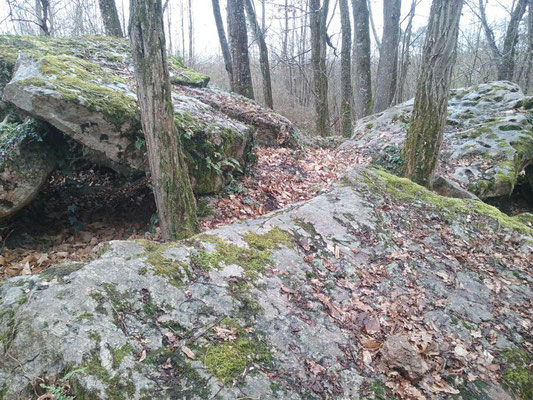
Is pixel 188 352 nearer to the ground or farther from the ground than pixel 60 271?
nearer to the ground

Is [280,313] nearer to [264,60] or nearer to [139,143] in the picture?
[139,143]

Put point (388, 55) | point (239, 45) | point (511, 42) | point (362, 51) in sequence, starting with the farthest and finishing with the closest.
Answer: point (511, 42), point (388, 55), point (362, 51), point (239, 45)

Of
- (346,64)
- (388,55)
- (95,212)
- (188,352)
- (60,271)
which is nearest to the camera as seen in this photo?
(188,352)

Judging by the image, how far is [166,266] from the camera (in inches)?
106

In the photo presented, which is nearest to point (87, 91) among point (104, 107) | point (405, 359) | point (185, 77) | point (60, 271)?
point (104, 107)

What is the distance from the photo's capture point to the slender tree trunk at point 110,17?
8.21 metres

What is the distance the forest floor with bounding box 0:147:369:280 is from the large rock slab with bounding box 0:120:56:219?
15.1 inches

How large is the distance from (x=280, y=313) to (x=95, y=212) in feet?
11.8

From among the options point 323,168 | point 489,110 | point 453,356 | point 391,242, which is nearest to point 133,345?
point 453,356

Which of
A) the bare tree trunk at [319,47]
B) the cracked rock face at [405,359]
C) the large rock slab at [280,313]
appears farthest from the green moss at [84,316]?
the bare tree trunk at [319,47]

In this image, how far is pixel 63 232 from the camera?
459 centimetres

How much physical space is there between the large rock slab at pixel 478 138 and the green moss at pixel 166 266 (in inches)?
208

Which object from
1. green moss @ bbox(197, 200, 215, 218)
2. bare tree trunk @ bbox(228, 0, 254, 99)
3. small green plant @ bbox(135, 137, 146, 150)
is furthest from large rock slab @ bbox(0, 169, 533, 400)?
bare tree trunk @ bbox(228, 0, 254, 99)

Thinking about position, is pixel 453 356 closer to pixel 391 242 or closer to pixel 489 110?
pixel 391 242
